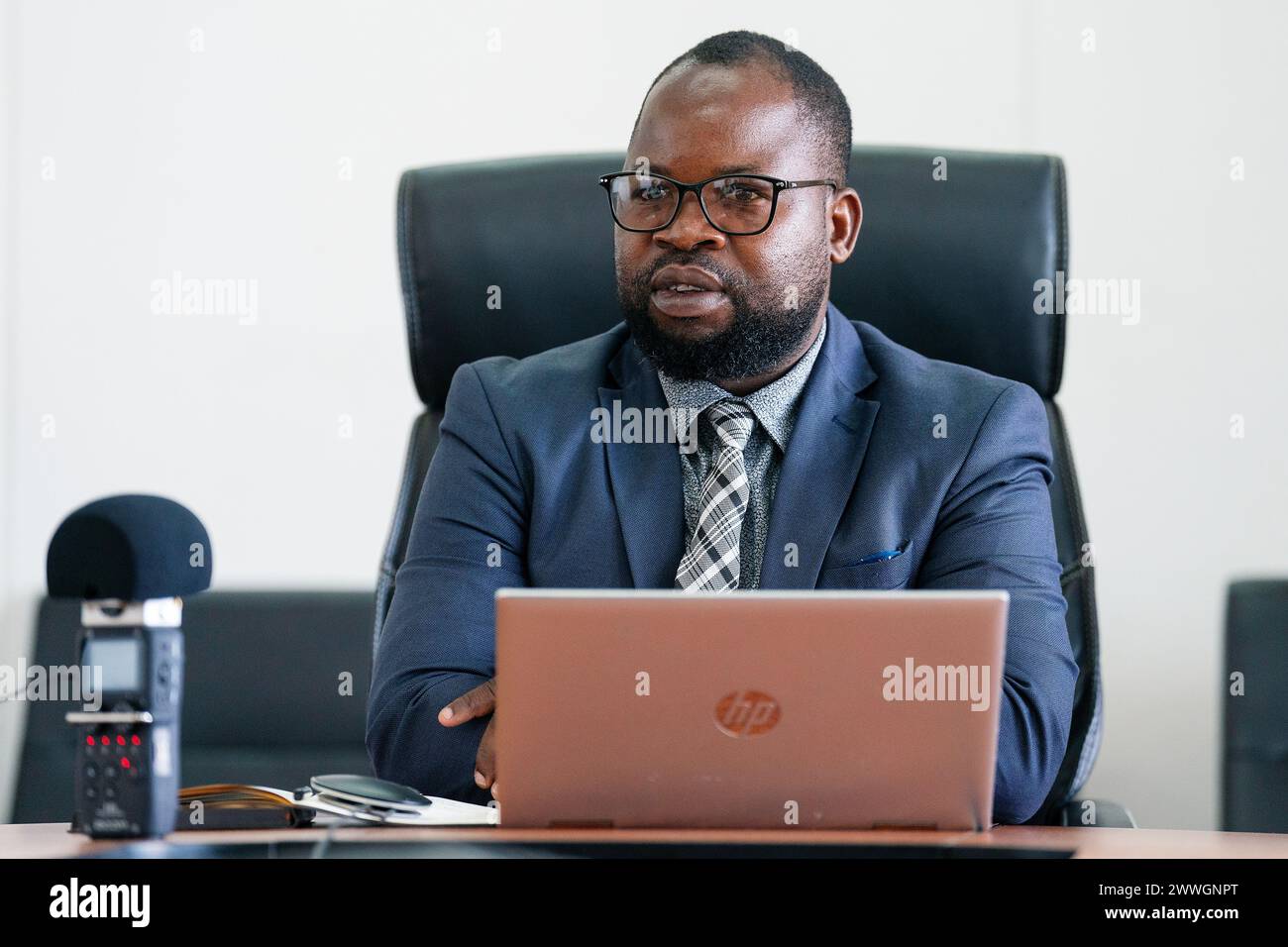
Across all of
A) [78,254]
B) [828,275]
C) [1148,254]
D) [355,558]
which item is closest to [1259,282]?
[1148,254]

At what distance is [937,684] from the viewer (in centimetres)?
96

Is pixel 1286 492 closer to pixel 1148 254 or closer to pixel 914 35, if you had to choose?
pixel 1148 254

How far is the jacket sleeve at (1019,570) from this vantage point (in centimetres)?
140

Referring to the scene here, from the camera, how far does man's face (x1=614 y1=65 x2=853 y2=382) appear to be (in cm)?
166

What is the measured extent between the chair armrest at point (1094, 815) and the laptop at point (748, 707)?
52 centimetres

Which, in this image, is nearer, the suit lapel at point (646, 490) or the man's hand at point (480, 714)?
the man's hand at point (480, 714)

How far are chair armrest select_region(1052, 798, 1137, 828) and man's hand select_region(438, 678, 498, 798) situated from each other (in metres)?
0.59

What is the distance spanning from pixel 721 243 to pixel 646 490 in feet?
0.99

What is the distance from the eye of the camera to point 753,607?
955mm
